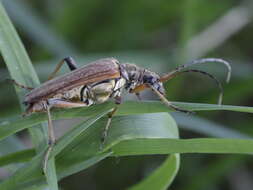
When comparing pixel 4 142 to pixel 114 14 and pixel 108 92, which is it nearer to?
pixel 108 92

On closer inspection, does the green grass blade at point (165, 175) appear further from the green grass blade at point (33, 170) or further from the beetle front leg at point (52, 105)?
the beetle front leg at point (52, 105)

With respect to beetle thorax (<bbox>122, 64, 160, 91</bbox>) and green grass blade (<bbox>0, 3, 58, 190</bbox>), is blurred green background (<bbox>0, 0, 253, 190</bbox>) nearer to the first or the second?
beetle thorax (<bbox>122, 64, 160, 91</bbox>)

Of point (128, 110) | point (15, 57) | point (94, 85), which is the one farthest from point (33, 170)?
point (94, 85)

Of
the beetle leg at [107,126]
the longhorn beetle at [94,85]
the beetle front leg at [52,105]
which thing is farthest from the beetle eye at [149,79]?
the beetle leg at [107,126]

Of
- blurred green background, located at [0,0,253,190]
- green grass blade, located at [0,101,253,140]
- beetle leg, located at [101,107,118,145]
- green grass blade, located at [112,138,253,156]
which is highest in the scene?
green grass blade, located at [0,101,253,140]

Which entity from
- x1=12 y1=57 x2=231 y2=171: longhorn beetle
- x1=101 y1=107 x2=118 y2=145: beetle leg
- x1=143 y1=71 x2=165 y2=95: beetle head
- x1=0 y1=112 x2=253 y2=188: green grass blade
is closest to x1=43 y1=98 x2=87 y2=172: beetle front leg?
x1=12 y1=57 x2=231 y2=171: longhorn beetle

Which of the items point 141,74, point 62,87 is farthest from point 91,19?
point 62,87
